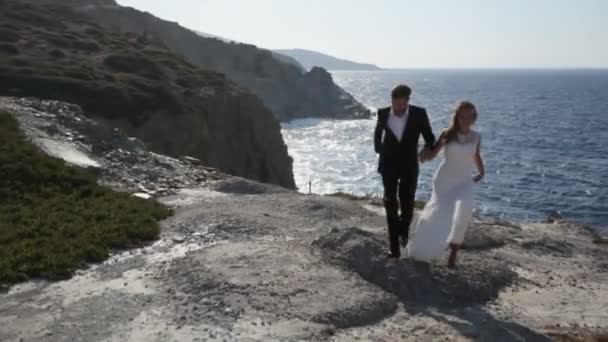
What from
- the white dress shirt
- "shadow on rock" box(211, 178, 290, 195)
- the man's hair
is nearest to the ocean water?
"shadow on rock" box(211, 178, 290, 195)

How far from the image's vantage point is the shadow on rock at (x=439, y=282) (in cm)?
760

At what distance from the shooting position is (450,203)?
8.49 m

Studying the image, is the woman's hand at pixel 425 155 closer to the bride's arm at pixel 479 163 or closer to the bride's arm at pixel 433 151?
the bride's arm at pixel 433 151

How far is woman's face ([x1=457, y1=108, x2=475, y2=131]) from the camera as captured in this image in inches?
316

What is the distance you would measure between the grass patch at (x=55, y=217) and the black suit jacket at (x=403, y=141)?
482 centimetres

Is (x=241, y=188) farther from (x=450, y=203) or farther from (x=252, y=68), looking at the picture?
(x=252, y=68)

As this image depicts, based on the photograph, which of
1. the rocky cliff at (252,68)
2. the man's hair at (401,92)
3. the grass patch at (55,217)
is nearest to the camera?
the man's hair at (401,92)

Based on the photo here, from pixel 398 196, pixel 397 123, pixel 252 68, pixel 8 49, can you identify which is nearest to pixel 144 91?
pixel 8 49

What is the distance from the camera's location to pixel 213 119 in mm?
37281

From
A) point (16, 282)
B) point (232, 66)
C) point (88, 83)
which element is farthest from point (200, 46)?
point (16, 282)

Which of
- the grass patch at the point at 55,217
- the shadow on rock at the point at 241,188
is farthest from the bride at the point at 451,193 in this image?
the shadow on rock at the point at 241,188

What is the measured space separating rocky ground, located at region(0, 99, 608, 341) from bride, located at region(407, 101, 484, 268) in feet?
1.62

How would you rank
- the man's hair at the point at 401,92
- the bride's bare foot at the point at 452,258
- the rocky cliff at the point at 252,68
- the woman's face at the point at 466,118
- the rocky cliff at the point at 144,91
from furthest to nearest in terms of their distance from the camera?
the rocky cliff at the point at 252,68
the rocky cliff at the point at 144,91
the bride's bare foot at the point at 452,258
the man's hair at the point at 401,92
the woman's face at the point at 466,118

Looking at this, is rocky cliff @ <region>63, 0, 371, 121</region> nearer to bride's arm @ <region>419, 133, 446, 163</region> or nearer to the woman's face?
bride's arm @ <region>419, 133, 446, 163</region>
